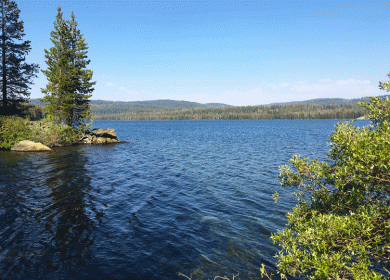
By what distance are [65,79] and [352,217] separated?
152 ft

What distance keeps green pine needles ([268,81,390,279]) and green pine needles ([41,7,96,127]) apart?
44.0m

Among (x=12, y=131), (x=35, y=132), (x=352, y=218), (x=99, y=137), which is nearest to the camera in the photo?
(x=352, y=218)

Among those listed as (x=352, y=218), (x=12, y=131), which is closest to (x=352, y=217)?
(x=352, y=218)

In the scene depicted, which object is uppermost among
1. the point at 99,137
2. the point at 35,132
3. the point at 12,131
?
the point at 12,131

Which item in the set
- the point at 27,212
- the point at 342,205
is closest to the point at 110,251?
the point at 27,212

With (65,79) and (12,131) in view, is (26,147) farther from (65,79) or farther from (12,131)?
(65,79)

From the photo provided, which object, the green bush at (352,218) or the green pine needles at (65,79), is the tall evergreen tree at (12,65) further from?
the green bush at (352,218)

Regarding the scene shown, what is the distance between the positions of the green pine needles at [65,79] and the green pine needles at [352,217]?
43953mm

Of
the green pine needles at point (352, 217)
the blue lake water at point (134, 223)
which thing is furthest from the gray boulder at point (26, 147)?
the green pine needles at point (352, 217)

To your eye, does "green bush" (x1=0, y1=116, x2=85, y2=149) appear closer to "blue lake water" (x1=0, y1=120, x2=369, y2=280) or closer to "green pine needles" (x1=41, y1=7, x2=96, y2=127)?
"green pine needles" (x1=41, y1=7, x2=96, y2=127)

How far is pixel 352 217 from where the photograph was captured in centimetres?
559

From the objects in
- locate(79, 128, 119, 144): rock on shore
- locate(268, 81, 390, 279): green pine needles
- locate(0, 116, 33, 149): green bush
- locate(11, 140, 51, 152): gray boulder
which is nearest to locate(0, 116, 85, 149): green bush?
locate(0, 116, 33, 149): green bush

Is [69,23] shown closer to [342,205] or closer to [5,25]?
[5,25]

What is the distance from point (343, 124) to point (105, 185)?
17.5 meters
